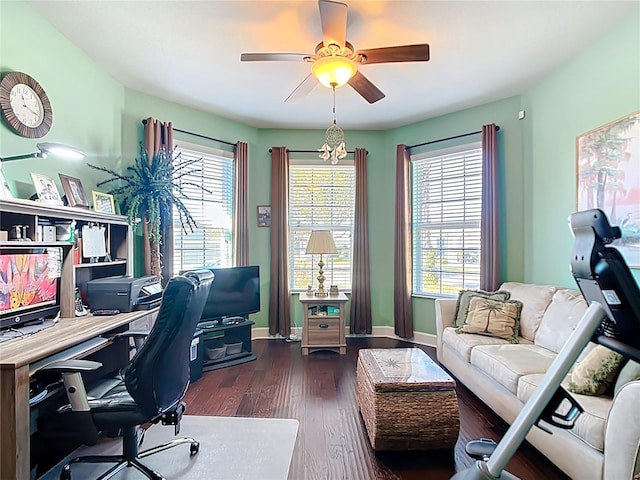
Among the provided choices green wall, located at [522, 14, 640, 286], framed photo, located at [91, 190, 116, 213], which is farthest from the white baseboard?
framed photo, located at [91, 190, 116, 213]

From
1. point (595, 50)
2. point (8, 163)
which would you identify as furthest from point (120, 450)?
point (595, 50)

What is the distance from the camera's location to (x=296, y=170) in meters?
4.66

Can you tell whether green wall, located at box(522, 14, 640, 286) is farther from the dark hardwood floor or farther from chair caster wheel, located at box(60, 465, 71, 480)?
chair caster wheel, located at box(60, 465, 71, 480)

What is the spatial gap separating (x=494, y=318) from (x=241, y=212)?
3.02m

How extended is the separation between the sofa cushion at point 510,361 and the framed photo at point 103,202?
3.27 meters

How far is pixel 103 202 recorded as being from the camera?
9.45 feet

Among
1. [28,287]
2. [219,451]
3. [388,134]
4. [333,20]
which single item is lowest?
[219,451]

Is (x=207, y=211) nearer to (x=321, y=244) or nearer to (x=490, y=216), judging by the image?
(x=321, y=244)

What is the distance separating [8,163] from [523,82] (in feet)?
14.0

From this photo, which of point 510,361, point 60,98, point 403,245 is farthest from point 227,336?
point 510,361

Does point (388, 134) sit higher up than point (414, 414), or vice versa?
point (388, 134)

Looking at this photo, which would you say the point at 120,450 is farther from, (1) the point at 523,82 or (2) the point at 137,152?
(1) the point at 523,82

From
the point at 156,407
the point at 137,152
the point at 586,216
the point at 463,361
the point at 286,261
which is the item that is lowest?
the point at 463,361

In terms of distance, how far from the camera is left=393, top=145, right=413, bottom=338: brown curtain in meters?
4.36
